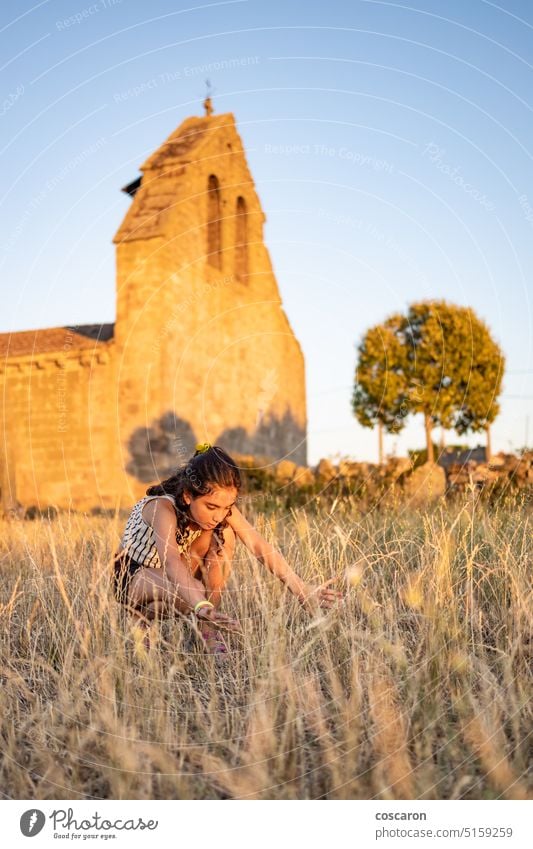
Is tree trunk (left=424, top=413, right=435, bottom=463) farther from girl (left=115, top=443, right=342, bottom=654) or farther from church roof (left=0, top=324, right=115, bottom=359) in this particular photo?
church roof (left=0, top=324, right=115, bottom=359)

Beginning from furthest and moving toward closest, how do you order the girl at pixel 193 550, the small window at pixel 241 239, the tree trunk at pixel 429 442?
the small window at pixel 241 239, the tree trunk at pixel 429 442, the girl at pixel 193 550

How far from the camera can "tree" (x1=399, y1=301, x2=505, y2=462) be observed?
1376cm

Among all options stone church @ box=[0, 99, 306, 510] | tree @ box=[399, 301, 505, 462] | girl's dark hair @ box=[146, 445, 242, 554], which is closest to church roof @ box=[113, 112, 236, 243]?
stone church @ box=[0, 99, 306, 510]

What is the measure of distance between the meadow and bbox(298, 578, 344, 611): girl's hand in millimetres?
87

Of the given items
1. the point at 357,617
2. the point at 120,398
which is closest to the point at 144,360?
the point at 120,398

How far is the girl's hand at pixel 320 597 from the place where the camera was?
13.6ft

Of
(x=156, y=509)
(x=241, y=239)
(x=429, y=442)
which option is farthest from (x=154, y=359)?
(x=156, y=509)

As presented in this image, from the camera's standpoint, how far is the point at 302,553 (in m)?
5.45

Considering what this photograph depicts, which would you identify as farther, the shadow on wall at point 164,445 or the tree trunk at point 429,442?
the shadow on wall at point 164,445

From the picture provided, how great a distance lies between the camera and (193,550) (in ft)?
14.7

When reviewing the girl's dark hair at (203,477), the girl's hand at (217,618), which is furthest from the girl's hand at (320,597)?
the girl's dark hair at (203,477)

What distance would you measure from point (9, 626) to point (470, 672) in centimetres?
267
